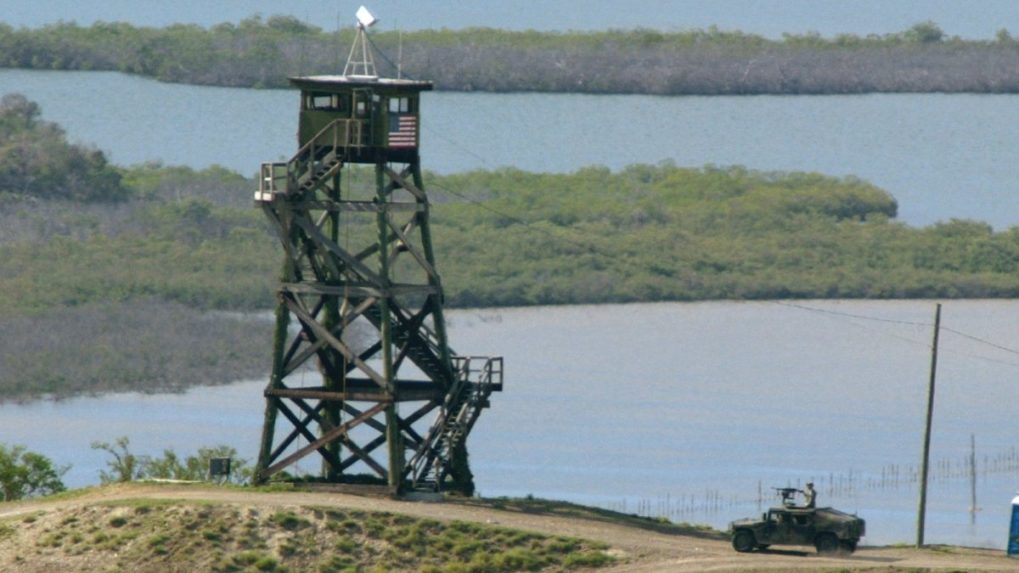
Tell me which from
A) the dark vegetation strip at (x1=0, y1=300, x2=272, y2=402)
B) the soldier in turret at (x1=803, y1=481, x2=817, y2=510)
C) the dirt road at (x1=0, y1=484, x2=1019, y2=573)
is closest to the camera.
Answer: the dirt road at (x1=0, y1=484, x2=1019, y2=573)

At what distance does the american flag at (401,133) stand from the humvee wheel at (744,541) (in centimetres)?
1400

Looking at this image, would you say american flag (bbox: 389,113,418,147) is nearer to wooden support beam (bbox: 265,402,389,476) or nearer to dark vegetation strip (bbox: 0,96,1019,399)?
wooden support beam (bbox: 265,402,389,476)

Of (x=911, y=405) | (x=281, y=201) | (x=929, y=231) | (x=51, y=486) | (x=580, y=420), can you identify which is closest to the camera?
(x=281, y=201)

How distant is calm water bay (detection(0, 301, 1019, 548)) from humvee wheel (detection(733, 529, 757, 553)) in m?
18.6

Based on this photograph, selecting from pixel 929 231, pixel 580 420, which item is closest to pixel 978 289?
pixel 929 231

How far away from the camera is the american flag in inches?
3034

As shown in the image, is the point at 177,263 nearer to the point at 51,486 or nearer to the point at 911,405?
the point at 911,405

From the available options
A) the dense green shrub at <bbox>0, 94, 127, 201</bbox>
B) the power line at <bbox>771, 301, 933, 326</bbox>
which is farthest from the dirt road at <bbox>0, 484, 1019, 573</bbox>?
the dense green shrub at <bbox>0, 94, 127, 201</bbox>

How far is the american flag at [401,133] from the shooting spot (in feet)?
253

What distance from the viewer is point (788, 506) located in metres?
69.4

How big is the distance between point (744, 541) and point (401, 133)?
574 inches

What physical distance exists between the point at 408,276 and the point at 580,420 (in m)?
46.3

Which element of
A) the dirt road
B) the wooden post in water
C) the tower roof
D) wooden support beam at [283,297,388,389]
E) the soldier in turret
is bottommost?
the wooden post in water

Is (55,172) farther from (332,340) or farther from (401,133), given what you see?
(332,340)
